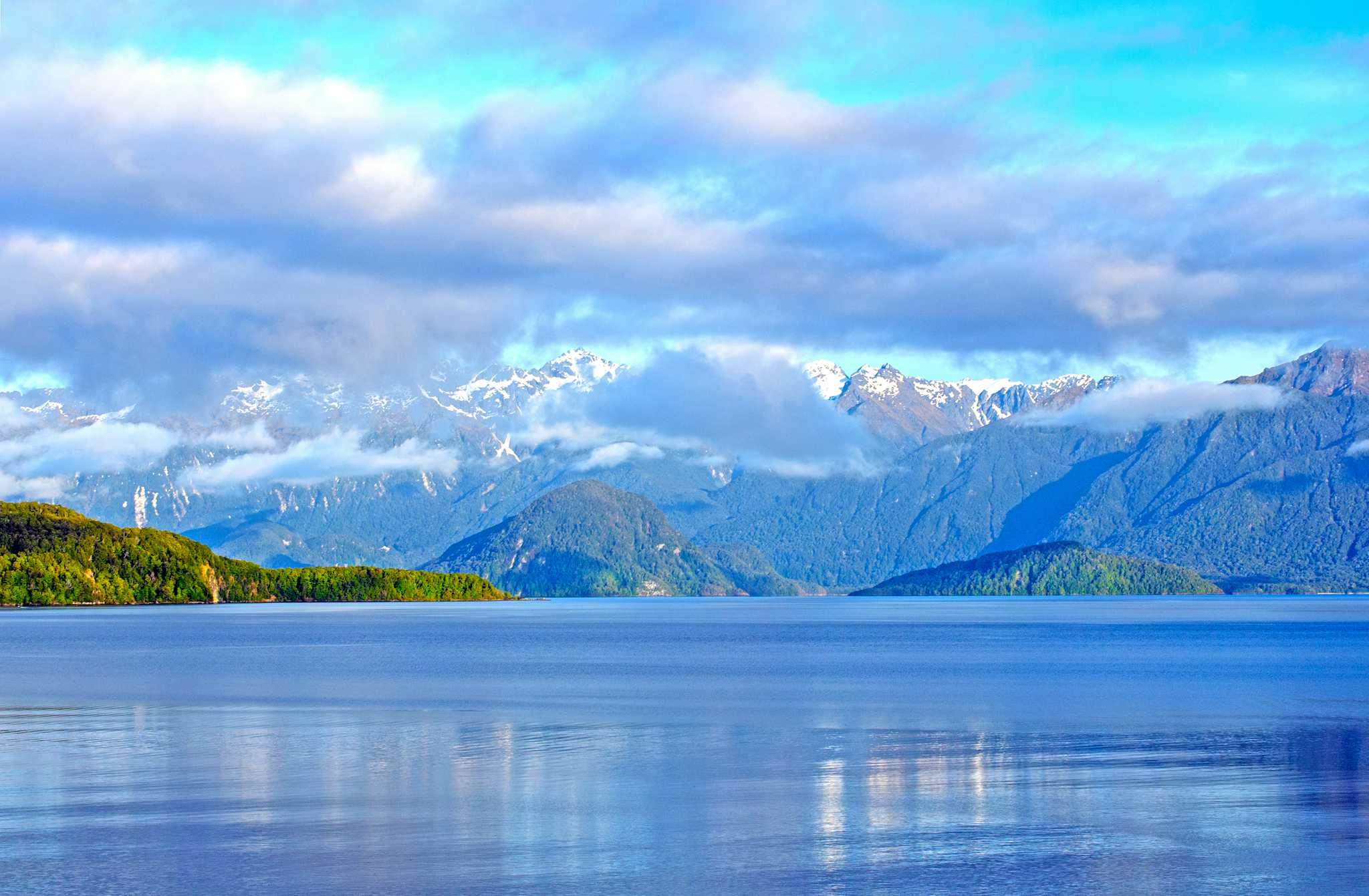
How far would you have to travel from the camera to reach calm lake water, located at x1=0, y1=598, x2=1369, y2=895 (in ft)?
133

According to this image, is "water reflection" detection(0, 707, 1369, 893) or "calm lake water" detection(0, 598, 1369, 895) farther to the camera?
"calm lake water" detection(0, 598, 1369, 895)

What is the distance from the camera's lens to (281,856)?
42281mm

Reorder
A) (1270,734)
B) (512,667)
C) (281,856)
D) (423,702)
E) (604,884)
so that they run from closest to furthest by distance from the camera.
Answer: (604,884) → (281,856) → (1270,734) → (423,702) → (512,667)

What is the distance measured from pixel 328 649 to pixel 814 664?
62.9 metres

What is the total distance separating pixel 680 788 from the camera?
56.2 metres

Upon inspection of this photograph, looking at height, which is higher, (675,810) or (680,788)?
(675,810)

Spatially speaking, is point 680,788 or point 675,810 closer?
point 675,810

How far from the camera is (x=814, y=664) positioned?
5768 inches

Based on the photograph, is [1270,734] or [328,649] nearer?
[1270,734]

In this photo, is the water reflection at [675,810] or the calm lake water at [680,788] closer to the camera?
the water reflection at [675,810]

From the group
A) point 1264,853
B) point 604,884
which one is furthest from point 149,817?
point 1264,853

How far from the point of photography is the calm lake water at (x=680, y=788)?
133 feet

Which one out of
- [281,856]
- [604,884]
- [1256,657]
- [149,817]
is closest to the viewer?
[604,884]

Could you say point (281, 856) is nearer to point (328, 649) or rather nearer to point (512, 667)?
point (512, 667)
